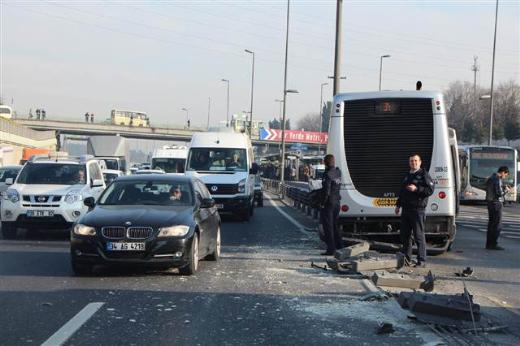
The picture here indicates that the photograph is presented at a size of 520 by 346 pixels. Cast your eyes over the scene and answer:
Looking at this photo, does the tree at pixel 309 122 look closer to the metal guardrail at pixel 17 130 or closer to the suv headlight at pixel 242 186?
the metal guardrail at pixel 17 130

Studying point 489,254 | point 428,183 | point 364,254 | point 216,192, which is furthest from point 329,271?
point 216,192

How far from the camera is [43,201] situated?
14180 mm

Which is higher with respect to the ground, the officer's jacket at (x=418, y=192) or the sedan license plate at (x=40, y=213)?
the officer's jacket at (x=418, y=192)

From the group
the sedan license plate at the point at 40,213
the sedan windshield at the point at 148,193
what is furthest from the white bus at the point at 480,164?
the sedan windshield at the point at 148,193

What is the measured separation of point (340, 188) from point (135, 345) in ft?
23.8

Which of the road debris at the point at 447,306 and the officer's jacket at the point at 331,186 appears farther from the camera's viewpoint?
the officer's jacket at the point at 331,186

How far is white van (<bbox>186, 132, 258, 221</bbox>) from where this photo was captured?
66.5 feet

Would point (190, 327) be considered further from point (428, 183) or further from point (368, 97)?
point (368, 97)

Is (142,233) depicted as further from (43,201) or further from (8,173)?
(8,173)

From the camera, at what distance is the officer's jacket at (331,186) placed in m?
12.1

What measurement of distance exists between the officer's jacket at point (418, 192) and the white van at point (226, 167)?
9.46 meters

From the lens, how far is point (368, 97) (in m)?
12.9

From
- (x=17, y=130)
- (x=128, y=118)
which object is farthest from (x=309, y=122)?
(x=17, y=130)

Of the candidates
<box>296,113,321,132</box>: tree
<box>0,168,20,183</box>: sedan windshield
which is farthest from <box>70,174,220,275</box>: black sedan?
<box>296,113,321,132</box>: tree
